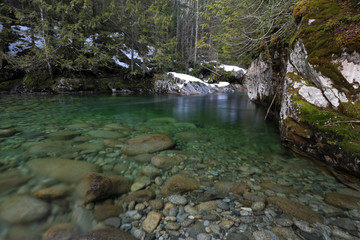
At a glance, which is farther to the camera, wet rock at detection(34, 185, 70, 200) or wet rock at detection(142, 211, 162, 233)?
wet rock at detection(34, 185, 70, 200)

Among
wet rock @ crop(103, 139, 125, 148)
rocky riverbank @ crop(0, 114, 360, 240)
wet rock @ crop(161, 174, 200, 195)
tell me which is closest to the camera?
rocky riverbank @ crop(0, 114, 360, 240)

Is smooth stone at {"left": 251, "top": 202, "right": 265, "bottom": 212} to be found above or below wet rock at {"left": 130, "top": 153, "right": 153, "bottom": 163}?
below

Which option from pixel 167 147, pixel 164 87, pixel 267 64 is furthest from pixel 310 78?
pixel 164 87

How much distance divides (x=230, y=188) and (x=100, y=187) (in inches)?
77.2

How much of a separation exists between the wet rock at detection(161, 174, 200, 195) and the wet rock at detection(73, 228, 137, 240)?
0.83 metres

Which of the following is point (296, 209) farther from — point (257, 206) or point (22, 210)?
point (22, 210)

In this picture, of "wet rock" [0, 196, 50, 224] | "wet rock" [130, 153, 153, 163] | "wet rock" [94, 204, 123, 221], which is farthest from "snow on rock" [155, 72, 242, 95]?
"wet rock" [0, 196, 50, 224]

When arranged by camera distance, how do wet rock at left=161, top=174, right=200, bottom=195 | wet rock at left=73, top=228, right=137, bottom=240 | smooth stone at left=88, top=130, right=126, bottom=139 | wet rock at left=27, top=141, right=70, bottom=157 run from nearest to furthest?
1. wet rock at left=73, top=228, right=137, bottom=240
2. wet rock at left=161, top=174, right=200, bottom=195
3. wet rock at left=27, top=141, right=70, bottom=157
4. smooth stone at left=88, top=130, right=126, bottom=139

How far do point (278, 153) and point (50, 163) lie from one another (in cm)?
493

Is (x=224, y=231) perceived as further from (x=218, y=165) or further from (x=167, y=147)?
(x=167, y=147)

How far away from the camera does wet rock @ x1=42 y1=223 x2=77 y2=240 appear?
5.73ft

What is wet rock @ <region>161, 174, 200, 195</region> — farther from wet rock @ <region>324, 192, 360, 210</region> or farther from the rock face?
the rock face

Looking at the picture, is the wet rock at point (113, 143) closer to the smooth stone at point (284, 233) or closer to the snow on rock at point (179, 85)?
the smooth stone at point (284, 233)

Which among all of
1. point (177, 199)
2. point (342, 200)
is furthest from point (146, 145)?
point (342, 200)
